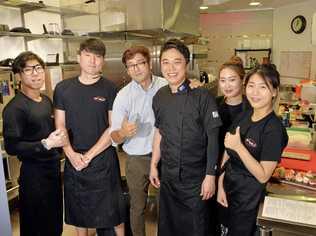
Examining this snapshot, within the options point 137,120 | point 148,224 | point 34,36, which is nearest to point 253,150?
point 137,120

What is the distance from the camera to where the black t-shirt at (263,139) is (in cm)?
140

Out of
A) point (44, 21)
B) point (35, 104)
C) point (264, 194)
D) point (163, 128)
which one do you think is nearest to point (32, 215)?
point (35, 104)

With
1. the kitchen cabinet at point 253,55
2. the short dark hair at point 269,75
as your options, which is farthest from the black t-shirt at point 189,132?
the kitchen cabinet at point 253,55

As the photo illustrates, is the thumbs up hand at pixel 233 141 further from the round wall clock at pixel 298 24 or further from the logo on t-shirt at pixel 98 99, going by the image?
the round wall clock at pixel 298 24

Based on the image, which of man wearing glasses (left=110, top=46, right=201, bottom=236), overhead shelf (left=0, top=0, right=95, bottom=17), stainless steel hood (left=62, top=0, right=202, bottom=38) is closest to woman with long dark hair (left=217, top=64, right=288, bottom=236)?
man wearing glasses (left=110, top=46, right=201, bottom=236)

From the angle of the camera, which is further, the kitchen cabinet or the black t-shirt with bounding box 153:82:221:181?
the kitchen cabinet

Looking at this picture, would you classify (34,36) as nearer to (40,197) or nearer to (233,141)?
(40,197)

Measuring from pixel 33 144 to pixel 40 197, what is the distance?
0.39 metres

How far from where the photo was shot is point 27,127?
1905 millimetres

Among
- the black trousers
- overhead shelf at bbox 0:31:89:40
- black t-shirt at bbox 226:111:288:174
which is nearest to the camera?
black t-shirt at bbox 226:111:288:174

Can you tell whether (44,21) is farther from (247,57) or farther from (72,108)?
(247,57)

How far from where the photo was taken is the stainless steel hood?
3.18 meters

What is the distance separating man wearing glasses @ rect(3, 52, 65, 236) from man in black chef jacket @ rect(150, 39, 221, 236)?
0.64m

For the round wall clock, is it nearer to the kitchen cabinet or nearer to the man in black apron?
the kitchen cabinet
